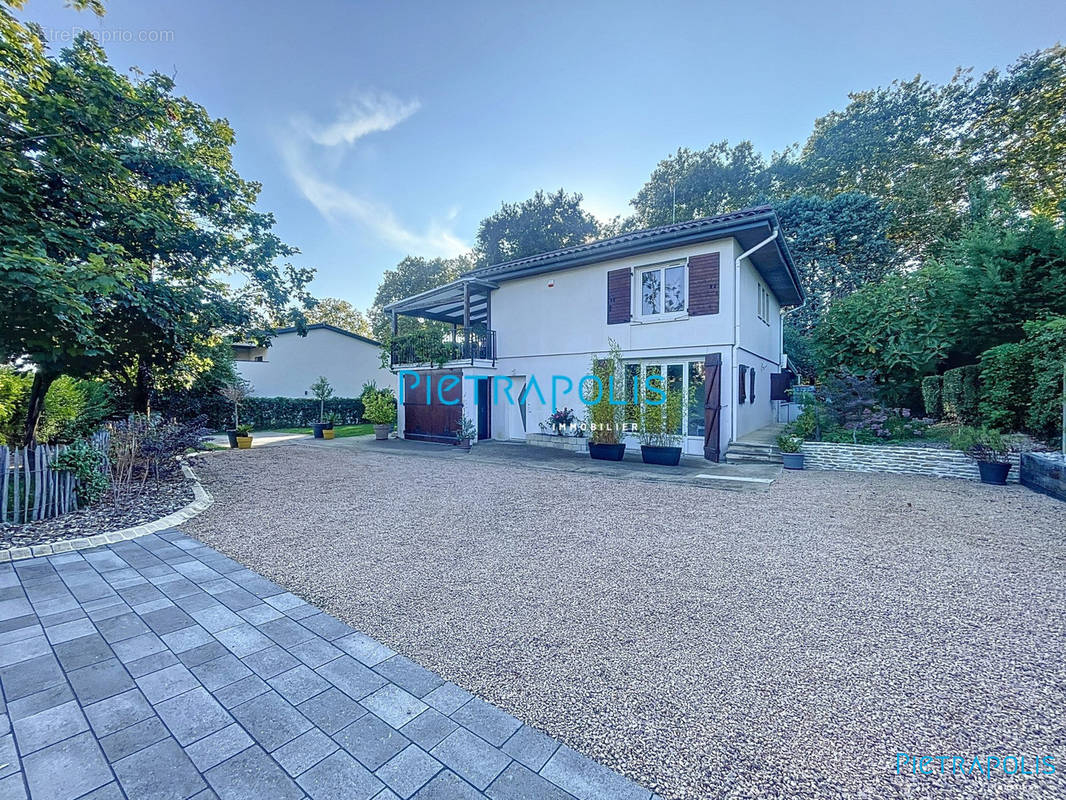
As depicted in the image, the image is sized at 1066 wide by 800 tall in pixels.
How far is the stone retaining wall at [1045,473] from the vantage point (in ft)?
18.6

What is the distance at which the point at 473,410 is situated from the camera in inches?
476

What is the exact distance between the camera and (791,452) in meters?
8.42

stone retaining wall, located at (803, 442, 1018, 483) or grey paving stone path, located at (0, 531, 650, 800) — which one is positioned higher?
stone retaining wall, located at (803, 442, 1018, 483)

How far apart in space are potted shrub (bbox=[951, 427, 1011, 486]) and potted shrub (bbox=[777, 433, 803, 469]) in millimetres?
2363

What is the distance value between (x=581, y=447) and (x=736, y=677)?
803 cm

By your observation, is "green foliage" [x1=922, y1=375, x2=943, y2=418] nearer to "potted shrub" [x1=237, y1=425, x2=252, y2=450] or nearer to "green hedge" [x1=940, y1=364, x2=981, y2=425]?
"green hedge" [x1=940, y1=364, x2=981, y2=425]

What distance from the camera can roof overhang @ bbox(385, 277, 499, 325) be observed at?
12375 mm

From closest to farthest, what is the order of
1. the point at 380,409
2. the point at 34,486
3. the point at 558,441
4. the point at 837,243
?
the point at 34,486, the point at 558,441, the point at 380,409, the point at 837,243

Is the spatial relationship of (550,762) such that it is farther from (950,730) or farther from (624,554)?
(624,554)

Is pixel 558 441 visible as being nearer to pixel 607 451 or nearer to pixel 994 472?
pixel 607 451

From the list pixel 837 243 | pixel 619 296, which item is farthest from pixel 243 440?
pixel 837 243

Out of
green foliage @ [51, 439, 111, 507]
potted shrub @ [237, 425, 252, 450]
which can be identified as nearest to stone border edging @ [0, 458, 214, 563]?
green foliage @ [51, 439, 111, 507]

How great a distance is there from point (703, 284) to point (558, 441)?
5000 mm

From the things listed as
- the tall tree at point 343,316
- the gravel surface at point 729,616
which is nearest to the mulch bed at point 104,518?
the gravel surface at point 729,616
